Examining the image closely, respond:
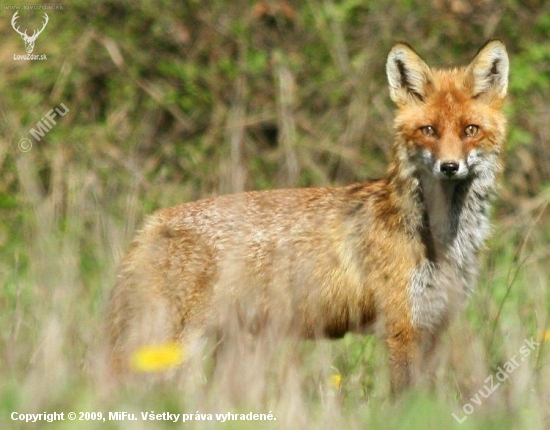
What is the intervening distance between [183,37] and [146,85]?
2.25 feet

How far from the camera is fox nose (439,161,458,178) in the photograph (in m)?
5.64

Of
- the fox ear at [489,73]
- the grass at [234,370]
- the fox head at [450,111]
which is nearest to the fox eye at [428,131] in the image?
the fox head at [450,111]

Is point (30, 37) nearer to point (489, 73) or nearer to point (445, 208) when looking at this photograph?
point (489, 73)

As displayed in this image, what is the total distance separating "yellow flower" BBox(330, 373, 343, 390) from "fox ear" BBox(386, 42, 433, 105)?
1813mm

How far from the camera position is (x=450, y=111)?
19.5 feet

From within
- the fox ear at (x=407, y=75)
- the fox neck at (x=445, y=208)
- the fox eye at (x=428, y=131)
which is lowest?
the fox neck at (x=445, y=208)

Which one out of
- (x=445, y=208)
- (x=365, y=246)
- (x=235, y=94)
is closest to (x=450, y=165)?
(x=445, y=208)

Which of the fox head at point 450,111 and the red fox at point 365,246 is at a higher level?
the fox head at point 450,111

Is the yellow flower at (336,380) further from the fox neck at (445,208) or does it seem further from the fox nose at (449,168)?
the fox nose at (449,168)

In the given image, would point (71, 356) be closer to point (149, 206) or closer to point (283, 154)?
point (149, 206)

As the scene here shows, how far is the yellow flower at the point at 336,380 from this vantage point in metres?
5.38

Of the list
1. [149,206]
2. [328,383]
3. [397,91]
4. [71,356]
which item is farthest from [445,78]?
[149,206]

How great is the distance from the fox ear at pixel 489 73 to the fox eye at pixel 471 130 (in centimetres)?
32

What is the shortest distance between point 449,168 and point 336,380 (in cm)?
138
